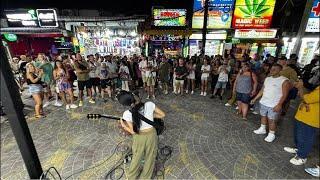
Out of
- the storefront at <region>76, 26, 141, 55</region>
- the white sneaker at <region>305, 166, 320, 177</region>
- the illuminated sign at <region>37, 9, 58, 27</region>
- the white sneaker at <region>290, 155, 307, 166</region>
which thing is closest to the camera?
the white sneaker at <region>305, 166, 320, 177</region>

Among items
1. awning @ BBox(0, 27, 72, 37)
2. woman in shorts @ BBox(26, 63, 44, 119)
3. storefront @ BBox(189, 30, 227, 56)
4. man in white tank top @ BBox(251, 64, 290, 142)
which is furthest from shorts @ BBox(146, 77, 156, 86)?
awning @ BBox(0, 27, 72, 37)

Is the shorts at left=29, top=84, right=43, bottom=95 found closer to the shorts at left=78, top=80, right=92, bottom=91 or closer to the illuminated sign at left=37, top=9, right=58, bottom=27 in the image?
the shorts at left=78, top=80, right=92, bottom=91

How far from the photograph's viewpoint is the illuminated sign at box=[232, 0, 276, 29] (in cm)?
1366

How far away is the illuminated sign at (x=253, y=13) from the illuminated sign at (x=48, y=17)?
39.3ft

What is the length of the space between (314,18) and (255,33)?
3751mm

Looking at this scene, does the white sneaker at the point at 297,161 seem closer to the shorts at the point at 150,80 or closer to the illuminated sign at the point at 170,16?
the shorts at the point at 150,80

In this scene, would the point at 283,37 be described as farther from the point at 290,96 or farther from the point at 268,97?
the point at 268,97

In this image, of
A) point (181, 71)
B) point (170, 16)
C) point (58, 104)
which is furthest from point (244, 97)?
point (170, 16)

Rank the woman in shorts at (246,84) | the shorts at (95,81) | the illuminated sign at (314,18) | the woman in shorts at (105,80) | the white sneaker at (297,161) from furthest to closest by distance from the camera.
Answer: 1. the illuminated sign at (314,18)
2. the shorts at (95,81)
3. the woman in shorts at (105,80)
4. the woman in shorts at (246,84)
5. the white sneaker at (297,161)

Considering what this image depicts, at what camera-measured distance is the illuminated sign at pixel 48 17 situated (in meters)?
9.99

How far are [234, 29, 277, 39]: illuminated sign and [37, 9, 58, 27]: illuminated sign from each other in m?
12.3

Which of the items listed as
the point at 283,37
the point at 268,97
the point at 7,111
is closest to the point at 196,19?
the point at 283,37

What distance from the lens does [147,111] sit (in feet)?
10.2

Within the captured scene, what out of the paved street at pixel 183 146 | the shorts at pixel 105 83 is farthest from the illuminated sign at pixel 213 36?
the paved street at pixel 183 146
